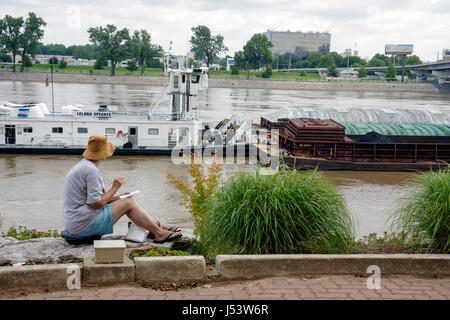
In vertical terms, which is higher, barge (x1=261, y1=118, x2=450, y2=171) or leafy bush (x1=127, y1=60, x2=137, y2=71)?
leafy bush (x1=127, y1=60, x2=137, y2=71)

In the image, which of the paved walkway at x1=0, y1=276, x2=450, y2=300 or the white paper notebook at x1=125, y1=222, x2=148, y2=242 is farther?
the white paper notebook at x1=125, y1=222, x2=148, y2=242

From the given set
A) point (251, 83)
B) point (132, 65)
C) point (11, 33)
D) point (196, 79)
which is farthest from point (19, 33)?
point (196, 79)

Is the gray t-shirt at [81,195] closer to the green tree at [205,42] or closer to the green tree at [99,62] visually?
the green tree at [99,62]

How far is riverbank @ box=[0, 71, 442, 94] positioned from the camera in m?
122

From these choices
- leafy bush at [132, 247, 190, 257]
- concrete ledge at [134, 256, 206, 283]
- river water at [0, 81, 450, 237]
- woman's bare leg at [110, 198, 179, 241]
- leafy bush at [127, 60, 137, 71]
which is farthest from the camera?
leafy bush at [127, 60, 137, 71]

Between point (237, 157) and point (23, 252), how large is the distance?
26.0 metres

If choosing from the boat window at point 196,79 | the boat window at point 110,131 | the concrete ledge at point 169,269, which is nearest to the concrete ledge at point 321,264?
the concrete ledge at point 169,269

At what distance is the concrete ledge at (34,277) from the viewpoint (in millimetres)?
5766

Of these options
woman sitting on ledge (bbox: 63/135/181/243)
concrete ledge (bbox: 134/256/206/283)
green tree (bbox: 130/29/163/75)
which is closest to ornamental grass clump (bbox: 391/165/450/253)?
concrete ledge (bbox: 134/256/206/283)

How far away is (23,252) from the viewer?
675 cm

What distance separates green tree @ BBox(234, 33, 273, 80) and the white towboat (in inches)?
5041

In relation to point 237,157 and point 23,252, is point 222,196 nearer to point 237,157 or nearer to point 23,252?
point 23,252

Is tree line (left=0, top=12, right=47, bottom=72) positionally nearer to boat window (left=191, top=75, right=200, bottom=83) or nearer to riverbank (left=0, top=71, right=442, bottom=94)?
riverbank (left=0, top=71, right=442, bottom=94)
